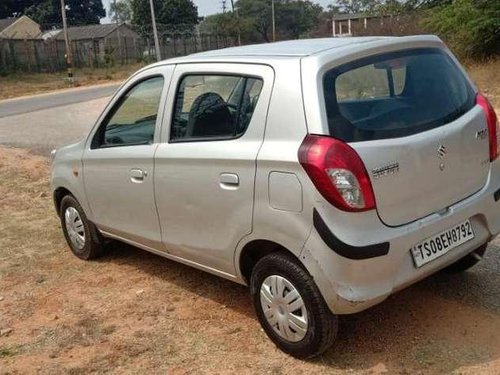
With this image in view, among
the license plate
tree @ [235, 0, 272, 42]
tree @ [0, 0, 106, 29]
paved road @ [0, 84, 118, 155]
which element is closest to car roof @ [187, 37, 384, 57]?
the license plate

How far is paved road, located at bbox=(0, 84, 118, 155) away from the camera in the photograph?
12625 millimetres

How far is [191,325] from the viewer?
157 inches

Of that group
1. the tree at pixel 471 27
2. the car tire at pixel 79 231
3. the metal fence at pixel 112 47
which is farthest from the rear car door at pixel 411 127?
the metal fence at pixel 112 47

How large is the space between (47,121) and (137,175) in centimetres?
1287

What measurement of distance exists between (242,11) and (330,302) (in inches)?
4012

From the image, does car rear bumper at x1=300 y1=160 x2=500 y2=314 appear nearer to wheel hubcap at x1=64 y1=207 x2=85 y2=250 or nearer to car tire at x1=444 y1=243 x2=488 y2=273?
car tire at x1=444 y1=243 x2=488 y2=273

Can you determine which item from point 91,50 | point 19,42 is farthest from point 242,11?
point 19,42

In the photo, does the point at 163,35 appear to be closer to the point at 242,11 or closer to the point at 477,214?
the point at 242,11

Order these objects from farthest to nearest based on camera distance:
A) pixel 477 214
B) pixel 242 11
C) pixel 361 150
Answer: pixel 242 11 → pixel 477 214 → pixel 361 150

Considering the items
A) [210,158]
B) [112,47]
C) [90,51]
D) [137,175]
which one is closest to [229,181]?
[210,158]

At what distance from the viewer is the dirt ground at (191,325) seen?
11.2ft

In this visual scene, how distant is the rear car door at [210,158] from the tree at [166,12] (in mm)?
76147

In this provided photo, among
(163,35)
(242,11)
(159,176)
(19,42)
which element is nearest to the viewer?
(159,176)

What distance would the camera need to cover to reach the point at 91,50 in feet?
155
